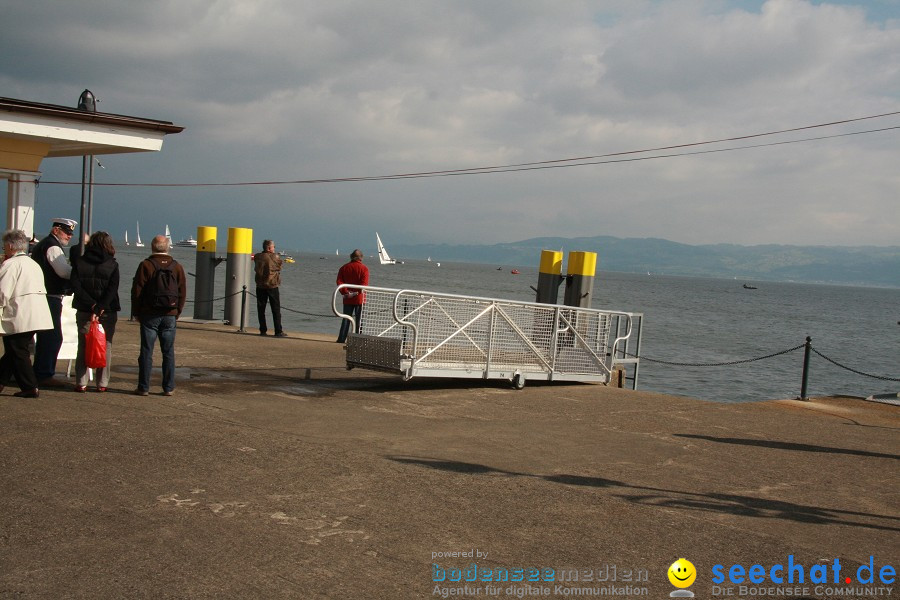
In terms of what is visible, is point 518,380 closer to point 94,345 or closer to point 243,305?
point 94,345

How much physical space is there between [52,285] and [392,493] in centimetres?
520

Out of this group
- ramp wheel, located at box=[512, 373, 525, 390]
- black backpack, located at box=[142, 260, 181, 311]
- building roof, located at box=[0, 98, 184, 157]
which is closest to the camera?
black backpack, located at box=[142, 260, 181, 311]

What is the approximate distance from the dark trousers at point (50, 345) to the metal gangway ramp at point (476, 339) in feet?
10.8

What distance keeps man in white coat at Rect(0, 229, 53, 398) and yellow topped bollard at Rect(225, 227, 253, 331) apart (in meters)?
9.53

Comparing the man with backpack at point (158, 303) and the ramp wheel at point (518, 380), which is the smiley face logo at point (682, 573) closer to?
the man with backpack at point (158, 303)

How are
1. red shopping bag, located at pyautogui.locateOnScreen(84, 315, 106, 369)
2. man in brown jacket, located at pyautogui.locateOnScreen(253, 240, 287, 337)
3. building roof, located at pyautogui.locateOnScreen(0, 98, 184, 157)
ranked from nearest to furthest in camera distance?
red shopping bag, located at pyautogui.locateOnScreen(84, 315, 106, 369)
building roof, located at pyautogui.locateOnScreen(0, 98, 184, 157)
man in brown jacket, located at pyautogui.locateOnScreen(253, 240, 287, 337)

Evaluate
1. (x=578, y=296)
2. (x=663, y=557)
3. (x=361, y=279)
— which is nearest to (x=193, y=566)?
(x=663, y=557)

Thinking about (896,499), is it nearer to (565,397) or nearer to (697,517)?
(697,517)

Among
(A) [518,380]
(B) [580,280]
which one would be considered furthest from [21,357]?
(B) [580,280]

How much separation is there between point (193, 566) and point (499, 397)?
22.3 feet

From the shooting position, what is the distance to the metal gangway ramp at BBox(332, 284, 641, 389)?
34.2 ft

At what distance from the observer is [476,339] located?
11297 millimetres

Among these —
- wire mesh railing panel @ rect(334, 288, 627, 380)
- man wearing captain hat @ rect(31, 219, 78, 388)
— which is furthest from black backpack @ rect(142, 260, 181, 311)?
wire mesh railing panel @ rect(334, 288, 627, 380)

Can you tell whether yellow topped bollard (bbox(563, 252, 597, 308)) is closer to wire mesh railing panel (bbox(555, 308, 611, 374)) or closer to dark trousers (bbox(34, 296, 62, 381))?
wire mesh railing panel (bbox(555, 308, 611, 374))
